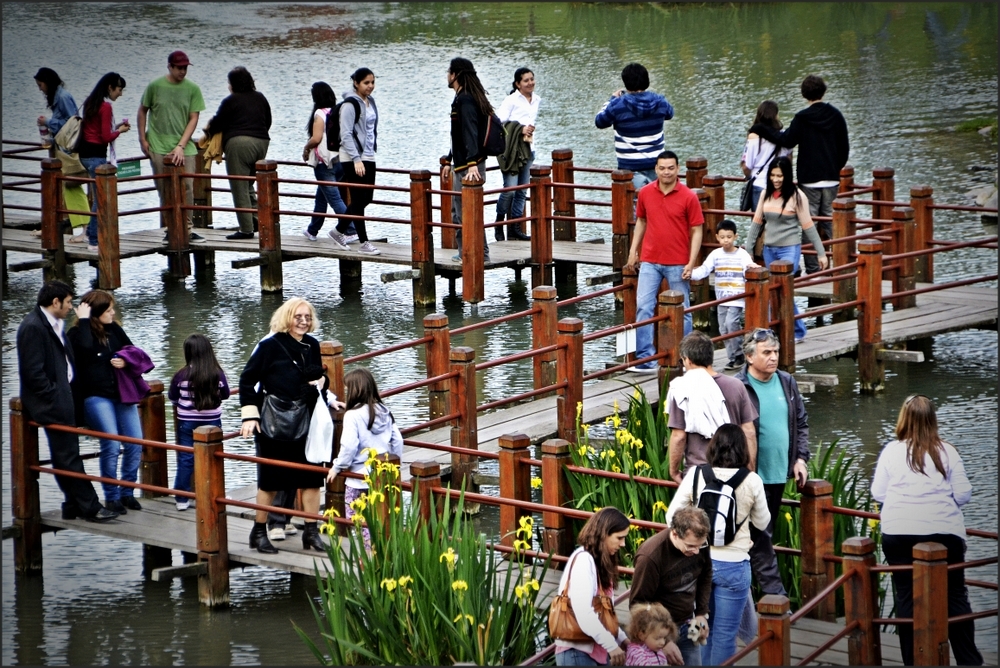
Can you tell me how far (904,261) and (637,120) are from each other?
2906 mm

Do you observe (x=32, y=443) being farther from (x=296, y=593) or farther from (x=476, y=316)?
(x=476, y=316)

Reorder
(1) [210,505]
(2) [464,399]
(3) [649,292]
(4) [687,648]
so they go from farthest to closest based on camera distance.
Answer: (3) [649,292], (2) [464,399], (1) [210,505], (4) [687,648]

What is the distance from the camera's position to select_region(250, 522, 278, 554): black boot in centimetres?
988

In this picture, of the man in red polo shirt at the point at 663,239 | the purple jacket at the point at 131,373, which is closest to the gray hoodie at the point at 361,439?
the purple jacket at the point at 131,373

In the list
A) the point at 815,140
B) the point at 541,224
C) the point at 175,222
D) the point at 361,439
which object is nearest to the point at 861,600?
the point at 361,439

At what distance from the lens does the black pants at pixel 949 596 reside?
8234 millimetres

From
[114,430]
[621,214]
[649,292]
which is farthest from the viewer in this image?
[621,214]

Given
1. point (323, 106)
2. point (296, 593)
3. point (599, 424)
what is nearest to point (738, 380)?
point (296, 593)

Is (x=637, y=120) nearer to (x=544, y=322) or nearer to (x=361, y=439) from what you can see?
(x=544, y=322)

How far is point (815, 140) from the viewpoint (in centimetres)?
1540

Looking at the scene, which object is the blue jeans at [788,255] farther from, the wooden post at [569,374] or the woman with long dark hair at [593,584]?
the woman with long dark hair at [593,584]

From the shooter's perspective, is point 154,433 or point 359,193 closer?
point 154,433

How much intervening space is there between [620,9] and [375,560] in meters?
36.0

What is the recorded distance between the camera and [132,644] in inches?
377
